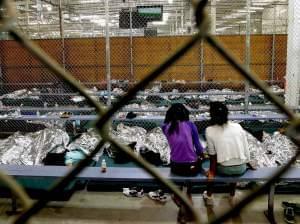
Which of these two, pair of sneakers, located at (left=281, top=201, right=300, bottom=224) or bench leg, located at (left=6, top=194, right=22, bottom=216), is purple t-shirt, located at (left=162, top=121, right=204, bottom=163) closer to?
pair of sneakers, located at (left=281, top=201, right=300, bottom=224)

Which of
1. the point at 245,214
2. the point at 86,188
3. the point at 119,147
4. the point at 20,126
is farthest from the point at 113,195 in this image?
the point at 119,147

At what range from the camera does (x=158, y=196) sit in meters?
4.64

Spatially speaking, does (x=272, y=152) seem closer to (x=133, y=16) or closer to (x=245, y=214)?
(x=245, y=214)

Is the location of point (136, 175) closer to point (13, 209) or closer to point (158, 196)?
point (158, 196)

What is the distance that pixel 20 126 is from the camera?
750cm

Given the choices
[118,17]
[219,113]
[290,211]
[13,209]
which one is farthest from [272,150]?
[118,17]

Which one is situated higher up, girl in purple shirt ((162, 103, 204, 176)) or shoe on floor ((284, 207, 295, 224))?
girl in purple shirt ((162, 103, 204, 176))

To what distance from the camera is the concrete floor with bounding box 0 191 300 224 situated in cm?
415

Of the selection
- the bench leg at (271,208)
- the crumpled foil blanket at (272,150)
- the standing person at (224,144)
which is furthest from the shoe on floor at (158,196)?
the crumpled foil blanket at (272,150)

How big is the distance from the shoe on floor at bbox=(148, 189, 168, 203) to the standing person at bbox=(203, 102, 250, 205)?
0.88 metres

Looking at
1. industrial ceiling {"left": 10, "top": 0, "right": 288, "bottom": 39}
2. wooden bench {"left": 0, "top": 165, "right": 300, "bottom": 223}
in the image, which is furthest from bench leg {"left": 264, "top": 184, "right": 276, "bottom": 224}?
industrial ceiling {"left": 10, "top": 0, "right": 288, "bottom": 39}

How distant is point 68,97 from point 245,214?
6.67 meters

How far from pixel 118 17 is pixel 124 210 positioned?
30.6 ft

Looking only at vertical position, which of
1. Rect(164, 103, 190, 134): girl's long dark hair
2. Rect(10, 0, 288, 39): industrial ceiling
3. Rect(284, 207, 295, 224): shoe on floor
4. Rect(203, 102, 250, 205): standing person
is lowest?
Rect(284, 207, 295, 224): shoe on floor
